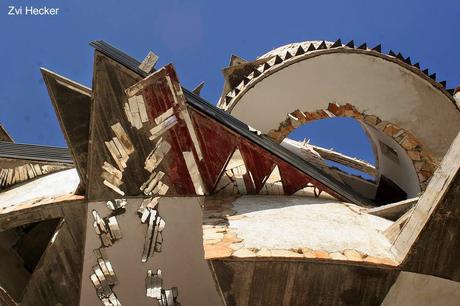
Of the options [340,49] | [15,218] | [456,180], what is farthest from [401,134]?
[15,218]

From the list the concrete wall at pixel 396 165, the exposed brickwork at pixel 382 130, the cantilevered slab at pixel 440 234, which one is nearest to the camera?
the cantilevered slab at pixel 440 234

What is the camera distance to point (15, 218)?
6617mm

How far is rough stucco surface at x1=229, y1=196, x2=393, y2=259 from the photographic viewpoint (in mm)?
4750

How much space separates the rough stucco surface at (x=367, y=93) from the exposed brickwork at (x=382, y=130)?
138 mm

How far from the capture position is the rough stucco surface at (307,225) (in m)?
4.75

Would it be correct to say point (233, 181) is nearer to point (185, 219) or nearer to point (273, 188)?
point (273, 188)

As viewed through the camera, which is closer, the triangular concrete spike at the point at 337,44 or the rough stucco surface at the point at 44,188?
the rough stucco surface at the point at 44,188

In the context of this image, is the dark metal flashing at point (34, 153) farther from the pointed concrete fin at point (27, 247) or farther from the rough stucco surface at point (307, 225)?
the rough stucco surface at point (307, 225)

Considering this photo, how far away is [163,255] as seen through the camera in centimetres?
673

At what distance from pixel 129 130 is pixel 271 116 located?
6.21m

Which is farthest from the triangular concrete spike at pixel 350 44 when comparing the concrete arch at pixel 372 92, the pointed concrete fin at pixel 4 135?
the pointed concrete fin at pixel 4 135

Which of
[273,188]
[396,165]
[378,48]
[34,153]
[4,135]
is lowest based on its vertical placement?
[273,188]

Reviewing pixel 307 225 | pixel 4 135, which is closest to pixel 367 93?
pixel 307 225

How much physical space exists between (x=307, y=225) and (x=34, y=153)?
24.7ft
